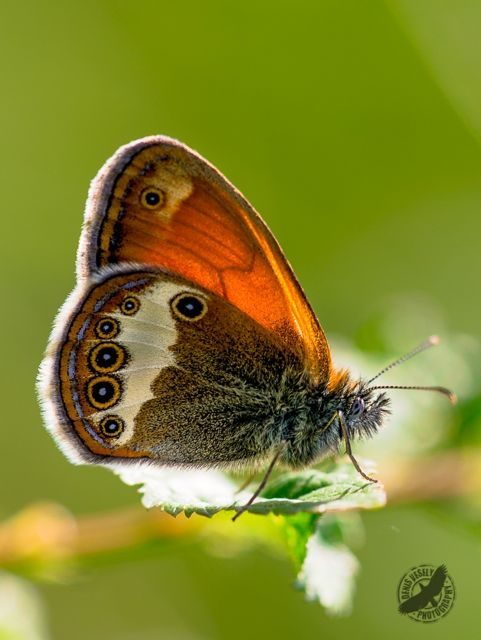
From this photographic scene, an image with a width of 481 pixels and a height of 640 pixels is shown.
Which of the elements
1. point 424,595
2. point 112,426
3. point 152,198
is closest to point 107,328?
point 112,426

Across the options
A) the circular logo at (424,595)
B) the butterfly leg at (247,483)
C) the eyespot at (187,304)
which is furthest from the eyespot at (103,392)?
the circular logo at (424,595)

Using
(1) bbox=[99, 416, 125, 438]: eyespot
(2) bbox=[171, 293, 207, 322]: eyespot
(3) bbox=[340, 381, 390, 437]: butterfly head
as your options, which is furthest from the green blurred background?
(1) bbox=[99, 416, 125, 438]: eyespot

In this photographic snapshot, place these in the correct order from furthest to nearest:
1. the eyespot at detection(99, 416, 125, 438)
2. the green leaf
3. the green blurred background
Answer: the green blurred background < the eyespot at detection(99, 416, 125, 438) < the green leaf

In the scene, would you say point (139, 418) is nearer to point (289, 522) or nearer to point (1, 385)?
point (289, 522)

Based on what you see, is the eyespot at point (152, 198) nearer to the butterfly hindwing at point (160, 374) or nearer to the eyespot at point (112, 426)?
the butterfly hindwing at point (160, 374)

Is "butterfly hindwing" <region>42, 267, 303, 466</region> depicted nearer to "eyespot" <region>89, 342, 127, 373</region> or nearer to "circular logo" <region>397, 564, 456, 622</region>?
"eyespot" <region>89, 342, 127, 373</region>
